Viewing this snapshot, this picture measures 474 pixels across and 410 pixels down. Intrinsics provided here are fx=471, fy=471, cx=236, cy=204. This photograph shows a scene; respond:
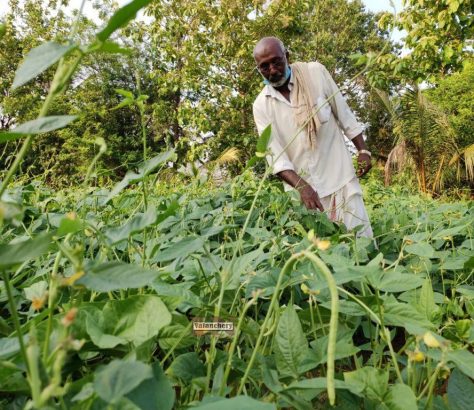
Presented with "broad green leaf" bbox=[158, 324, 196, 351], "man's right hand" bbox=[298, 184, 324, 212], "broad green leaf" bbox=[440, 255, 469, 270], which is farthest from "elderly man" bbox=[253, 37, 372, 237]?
"broad green leaf" bbox=[158, 324, 196, 351]

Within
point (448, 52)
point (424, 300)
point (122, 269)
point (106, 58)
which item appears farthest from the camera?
point (106, 58)

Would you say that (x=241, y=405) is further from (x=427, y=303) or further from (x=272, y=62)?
(x=272, y=62)

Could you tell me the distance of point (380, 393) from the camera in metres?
0.42

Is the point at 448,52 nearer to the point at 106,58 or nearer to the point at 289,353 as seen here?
the point at 289,353

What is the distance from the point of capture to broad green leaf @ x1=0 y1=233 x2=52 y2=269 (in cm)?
29

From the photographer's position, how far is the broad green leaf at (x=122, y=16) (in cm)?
29

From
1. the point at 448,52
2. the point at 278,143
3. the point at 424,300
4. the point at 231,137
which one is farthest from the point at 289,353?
the point at 231,137

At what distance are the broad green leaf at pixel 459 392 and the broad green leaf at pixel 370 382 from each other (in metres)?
0.07

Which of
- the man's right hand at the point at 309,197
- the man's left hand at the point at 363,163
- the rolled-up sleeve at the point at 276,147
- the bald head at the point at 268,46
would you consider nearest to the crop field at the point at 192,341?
the man's right hand at the point at 309,197

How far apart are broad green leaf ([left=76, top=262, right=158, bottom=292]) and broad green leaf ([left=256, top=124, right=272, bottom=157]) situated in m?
0.27

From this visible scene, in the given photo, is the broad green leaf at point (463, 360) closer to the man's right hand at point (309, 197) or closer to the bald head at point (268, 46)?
the man's right hand at point (309, 197)

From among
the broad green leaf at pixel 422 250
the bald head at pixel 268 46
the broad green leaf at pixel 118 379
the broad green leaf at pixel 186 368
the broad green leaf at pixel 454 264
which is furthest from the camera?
the bald head at pixel 268 46

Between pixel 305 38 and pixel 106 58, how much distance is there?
6.94 metres

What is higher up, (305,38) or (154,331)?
(305,38)
